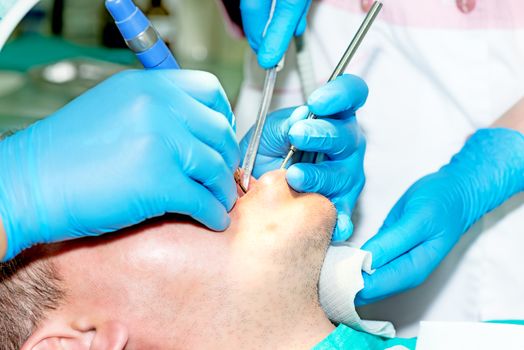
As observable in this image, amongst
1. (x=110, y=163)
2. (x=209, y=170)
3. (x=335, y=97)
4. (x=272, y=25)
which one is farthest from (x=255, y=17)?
(x=110, y=163)

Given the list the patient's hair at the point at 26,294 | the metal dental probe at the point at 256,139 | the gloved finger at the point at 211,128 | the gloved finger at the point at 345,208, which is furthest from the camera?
the gloved finger at the point at 345,208

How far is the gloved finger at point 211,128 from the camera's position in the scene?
138cm

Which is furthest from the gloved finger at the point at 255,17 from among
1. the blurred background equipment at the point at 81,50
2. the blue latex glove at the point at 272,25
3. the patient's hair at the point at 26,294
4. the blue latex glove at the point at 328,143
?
the blurred background equipment at the point at 81,50

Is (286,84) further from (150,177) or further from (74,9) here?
(74,9)

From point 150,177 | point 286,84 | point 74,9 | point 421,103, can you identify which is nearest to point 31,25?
point 74,9

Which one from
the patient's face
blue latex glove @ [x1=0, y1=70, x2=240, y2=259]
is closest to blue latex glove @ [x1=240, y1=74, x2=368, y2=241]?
the patient's face

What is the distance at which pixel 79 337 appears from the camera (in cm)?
148

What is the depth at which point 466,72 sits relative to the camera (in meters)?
1.85

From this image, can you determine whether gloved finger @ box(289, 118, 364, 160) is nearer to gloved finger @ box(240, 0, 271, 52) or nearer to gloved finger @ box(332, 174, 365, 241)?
gloved finger @ box(332, 174, 365, 241)

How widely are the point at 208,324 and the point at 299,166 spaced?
383 mm

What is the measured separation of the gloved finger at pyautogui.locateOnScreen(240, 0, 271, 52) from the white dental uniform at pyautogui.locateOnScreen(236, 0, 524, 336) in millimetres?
291

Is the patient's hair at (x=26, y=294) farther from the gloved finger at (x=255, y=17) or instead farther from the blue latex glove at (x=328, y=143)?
the gloved finger at (x=255, y=17)

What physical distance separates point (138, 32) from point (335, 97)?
0.49m

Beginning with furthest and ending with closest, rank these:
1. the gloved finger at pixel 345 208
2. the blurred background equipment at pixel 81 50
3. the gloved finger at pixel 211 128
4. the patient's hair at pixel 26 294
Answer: the blurred background equipment at pixel 81 50 < the gloved finger at pixel 345 208 < the patient's hair at pixel 26 294 < the gloved finger at pixel 211 128
